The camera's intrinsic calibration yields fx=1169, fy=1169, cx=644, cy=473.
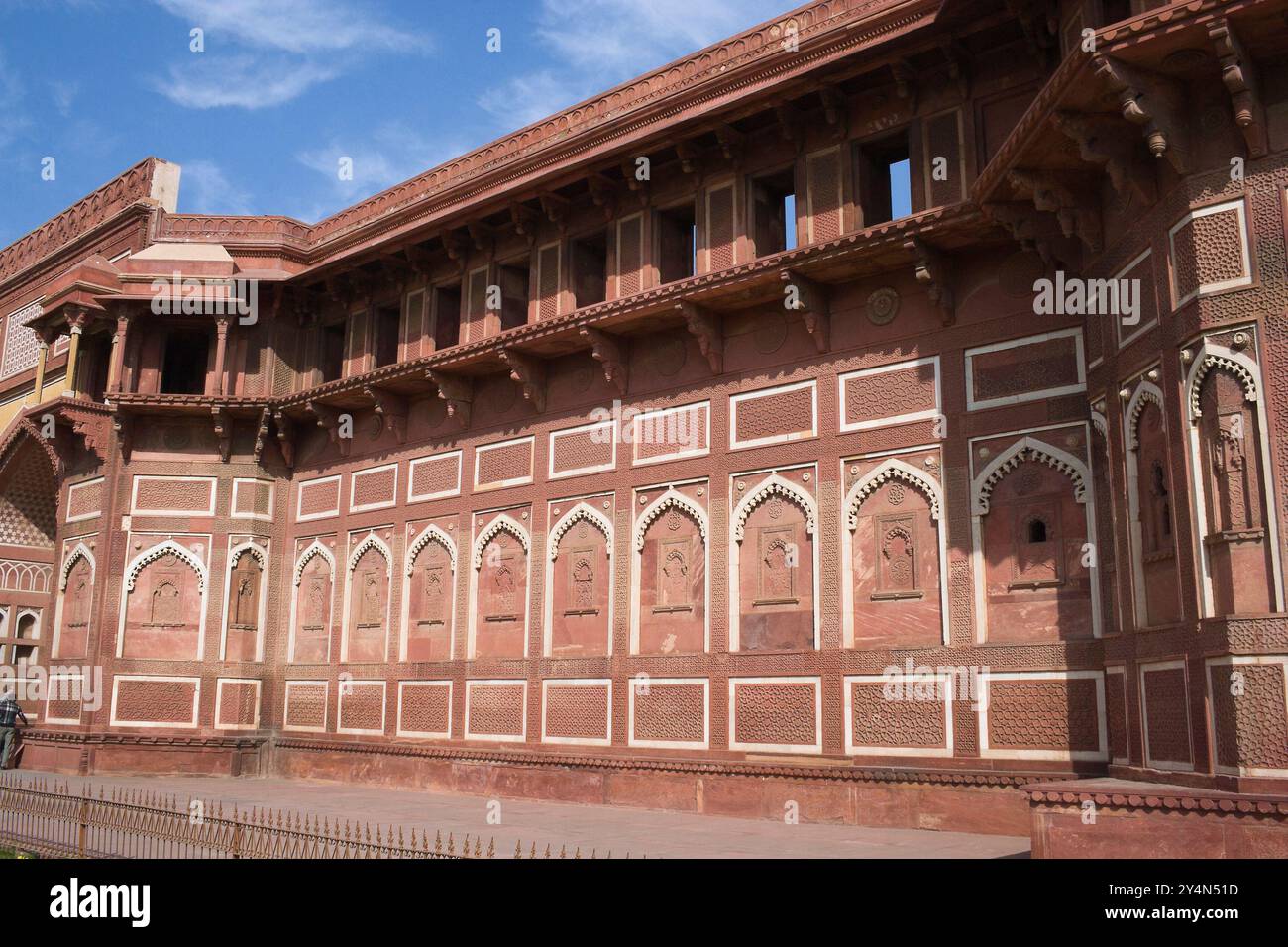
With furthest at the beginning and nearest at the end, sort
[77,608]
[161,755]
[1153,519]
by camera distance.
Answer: [77,608]
[161,755]
[1153,519]

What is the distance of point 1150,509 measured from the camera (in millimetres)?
8992

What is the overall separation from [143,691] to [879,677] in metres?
11.7

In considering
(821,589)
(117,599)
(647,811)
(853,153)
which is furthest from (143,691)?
(853,153)

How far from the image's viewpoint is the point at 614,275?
47.0 ft

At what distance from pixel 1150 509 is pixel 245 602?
13.6 meters

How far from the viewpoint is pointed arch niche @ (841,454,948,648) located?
11242 millimetres

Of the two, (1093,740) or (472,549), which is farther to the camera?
(472,549)

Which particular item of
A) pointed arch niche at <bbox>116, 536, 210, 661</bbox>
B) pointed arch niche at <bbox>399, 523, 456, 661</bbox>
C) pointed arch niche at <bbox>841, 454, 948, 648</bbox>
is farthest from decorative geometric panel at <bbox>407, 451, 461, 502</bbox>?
pointed arch niche at <bbox>841, 454, 948, 648</bbox>

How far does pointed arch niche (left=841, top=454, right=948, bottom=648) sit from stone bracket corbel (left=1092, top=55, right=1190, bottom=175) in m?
3.91

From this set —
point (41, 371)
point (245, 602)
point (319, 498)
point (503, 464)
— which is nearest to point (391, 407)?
point (503, 464)

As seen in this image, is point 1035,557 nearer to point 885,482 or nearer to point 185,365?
point 885,482

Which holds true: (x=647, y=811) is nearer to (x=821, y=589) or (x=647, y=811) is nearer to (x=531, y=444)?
(x=821, y=589)
